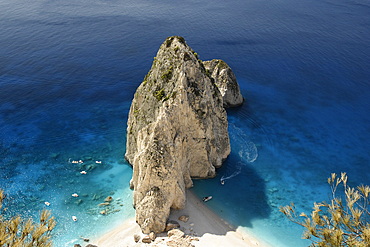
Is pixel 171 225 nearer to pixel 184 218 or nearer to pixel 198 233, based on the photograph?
pixel 184 218

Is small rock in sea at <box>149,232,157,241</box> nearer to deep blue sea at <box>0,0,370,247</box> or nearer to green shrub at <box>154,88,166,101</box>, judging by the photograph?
deep blue sea at <box>0,0,370,247</box>

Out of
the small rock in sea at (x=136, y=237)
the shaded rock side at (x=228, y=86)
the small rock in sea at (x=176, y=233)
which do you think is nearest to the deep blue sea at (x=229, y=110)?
the shaded rock side at (x=228, y=86)

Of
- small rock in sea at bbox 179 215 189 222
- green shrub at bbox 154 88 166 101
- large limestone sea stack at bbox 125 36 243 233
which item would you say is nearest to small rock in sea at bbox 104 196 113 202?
large limestone sea stack at bbox 125 36 243 233

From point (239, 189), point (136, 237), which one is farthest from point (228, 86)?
point (136, 237)

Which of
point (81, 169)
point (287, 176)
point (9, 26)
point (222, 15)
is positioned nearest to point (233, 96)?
point (287, 176)

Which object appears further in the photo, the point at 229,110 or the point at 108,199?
the point at 229,110

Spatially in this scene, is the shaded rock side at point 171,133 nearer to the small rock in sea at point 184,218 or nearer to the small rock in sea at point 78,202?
the small rock in sea at point 184,218
